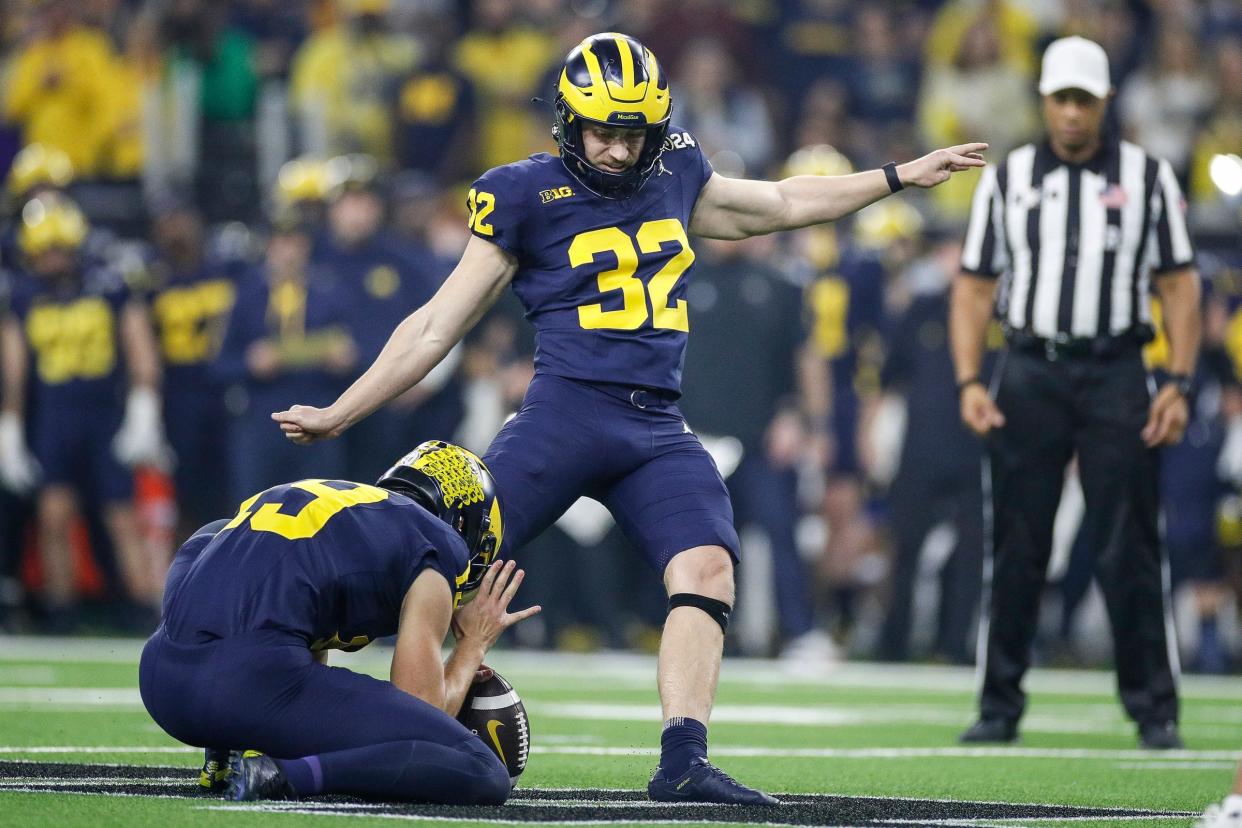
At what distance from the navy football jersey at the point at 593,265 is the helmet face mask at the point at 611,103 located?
0.05 metres

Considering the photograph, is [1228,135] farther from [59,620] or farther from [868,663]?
[59,620]

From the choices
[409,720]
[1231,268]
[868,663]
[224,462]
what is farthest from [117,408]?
[409,720]

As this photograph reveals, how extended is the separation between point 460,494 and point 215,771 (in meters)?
0.78

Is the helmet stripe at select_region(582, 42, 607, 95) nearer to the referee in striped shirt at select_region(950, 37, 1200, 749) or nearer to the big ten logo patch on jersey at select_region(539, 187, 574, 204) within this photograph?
the big ten logo patch on jersey at select_region(539, 187, 574, 204)

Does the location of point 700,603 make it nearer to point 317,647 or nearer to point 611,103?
point 317,647

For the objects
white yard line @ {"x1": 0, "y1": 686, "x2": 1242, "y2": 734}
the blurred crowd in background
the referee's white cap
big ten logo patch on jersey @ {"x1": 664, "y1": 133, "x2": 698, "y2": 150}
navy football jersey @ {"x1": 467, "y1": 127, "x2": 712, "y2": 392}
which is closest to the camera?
navy football jersey @ {"x1": 467, "y1": 127, "x2": 712, "y2": 392}

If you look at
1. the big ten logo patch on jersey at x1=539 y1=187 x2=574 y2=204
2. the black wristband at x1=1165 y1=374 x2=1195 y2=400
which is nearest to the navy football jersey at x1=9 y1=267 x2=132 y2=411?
the black wristband at x1=1165 y1=374 x2=1195 y2=400

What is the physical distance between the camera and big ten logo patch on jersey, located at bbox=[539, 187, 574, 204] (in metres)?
5.06

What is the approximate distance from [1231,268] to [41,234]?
632 centimetres

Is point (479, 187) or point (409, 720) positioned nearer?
point (409, 720)

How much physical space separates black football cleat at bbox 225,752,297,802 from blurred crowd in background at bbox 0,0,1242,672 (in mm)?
6076

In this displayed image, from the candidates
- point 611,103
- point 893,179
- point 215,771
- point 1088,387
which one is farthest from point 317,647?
point 1088,387

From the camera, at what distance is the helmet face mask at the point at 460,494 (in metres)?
4.58

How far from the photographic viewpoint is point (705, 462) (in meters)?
5.04
